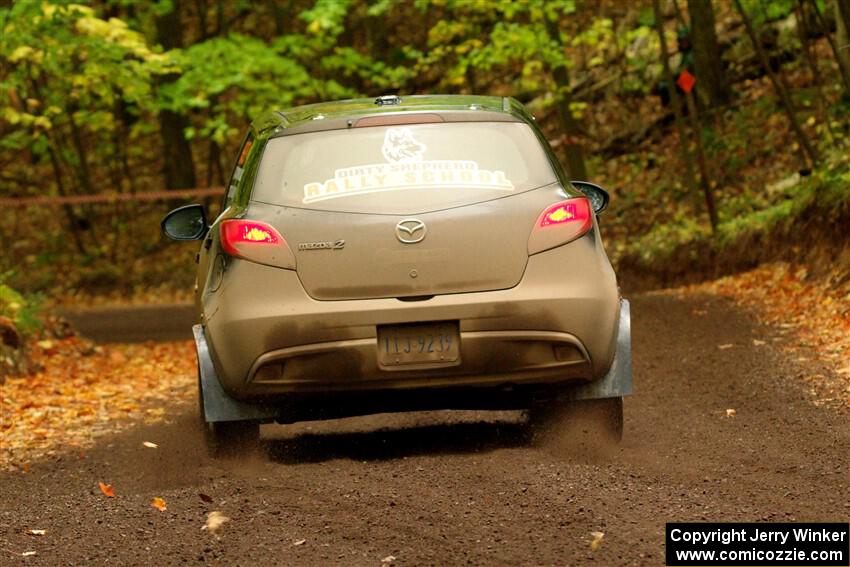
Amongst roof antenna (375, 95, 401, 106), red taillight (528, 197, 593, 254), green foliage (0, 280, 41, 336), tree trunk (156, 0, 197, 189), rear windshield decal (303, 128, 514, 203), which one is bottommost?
tree trunk (156, 0, 197, 189)

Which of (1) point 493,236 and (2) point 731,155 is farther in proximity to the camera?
(2) point 731,155

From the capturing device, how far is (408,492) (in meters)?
6.00

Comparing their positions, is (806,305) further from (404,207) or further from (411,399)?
(404,207)

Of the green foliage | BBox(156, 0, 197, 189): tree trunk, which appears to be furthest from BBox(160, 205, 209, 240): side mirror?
BBox(156, 0, 197, 189): tree trunk

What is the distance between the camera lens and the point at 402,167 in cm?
665

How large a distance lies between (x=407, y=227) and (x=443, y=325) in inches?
19.8

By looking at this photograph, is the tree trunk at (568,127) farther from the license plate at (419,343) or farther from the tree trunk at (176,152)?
the license plate at (419,343)

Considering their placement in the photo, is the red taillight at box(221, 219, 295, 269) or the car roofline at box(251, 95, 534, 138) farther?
the car roofline at box(251, 95, 534, 138)

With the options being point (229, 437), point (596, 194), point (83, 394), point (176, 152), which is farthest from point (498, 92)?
point (229, 437)

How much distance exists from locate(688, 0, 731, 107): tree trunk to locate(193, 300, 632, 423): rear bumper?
59.7 feet

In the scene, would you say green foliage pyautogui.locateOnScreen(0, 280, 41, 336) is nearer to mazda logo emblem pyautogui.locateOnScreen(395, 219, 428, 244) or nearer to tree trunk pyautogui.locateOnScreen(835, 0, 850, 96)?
mazda logo emblem pyautogui.locateOnScreen(395, 219, 428, 244)

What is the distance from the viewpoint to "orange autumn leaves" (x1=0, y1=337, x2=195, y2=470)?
9414 mm

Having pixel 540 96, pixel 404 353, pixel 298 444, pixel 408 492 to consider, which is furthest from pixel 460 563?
pixel 540 96

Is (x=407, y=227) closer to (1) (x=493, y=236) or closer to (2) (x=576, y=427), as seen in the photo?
(1) (x=493, y=236)
